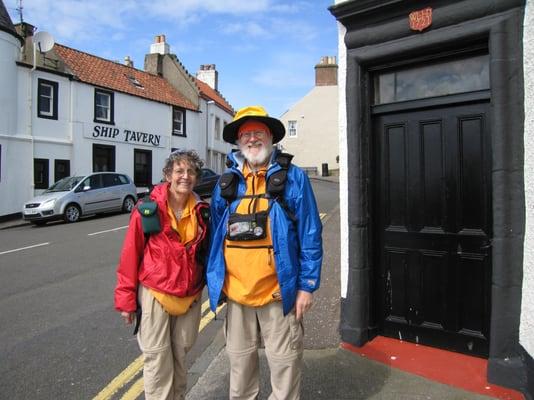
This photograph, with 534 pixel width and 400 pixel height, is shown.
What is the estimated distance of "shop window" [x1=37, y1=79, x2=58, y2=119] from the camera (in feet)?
58.9

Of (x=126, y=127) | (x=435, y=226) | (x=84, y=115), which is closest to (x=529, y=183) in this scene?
(x=435, y=226)

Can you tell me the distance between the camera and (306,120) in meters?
38.7

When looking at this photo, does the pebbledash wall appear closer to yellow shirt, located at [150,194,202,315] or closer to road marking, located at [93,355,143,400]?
yellow shirt, located at [150,194,202,315]

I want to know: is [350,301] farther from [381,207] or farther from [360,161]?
[360,161]

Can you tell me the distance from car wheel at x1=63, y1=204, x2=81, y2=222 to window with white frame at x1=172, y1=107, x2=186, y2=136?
450 inches

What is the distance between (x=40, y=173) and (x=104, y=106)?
194 inches

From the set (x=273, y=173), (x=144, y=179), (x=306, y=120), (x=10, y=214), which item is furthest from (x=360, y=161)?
(x=306, y=120)

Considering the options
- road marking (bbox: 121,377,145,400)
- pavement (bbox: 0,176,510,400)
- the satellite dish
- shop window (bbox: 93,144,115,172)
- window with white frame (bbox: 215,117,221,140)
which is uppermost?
the satellite dish

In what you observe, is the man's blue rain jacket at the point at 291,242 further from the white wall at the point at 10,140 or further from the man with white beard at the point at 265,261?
the white wall at the point at 10,140

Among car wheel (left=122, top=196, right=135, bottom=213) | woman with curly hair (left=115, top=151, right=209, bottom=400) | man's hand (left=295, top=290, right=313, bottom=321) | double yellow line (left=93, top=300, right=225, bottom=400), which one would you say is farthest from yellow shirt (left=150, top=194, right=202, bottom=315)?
car wheel (left=122, top=196, right=135, bottom=213)

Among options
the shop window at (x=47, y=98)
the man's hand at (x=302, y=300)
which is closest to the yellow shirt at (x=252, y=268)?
the man's hand at (x=302, y=300)

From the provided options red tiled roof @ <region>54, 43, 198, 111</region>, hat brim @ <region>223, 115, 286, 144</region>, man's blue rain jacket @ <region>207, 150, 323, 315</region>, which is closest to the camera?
man's blue rain jacket @ <region>207, 150, 323, 315</region>

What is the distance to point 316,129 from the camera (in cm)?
3831

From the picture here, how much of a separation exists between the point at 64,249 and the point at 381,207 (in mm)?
7816
